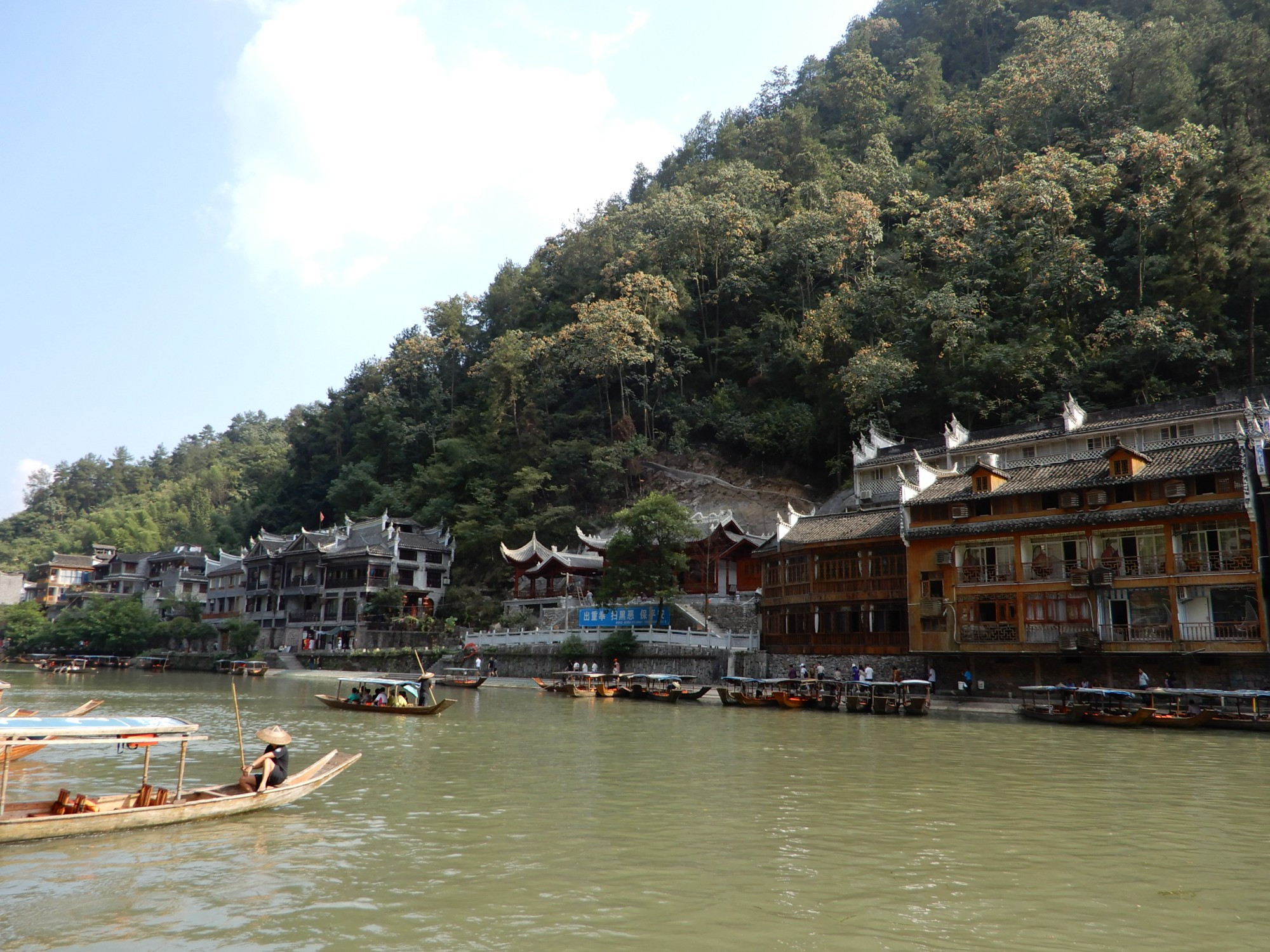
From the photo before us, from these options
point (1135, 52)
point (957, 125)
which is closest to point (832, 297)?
point (957, 125)

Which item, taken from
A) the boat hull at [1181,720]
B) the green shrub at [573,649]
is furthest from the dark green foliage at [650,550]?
the boat hull at [1181,720]

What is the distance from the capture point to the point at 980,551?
1291 inches

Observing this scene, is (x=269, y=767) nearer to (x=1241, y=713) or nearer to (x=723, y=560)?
(x=1241, y=713)

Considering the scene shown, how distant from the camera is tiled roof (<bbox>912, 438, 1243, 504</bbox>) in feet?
92.3

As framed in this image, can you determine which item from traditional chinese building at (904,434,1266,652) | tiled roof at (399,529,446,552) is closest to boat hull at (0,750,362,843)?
traditional chinese building at (904,434,1266,652)

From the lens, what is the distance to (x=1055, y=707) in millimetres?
→ 27438

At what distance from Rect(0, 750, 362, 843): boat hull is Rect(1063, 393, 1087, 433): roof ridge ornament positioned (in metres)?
36.1

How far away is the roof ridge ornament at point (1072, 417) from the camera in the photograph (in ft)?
131

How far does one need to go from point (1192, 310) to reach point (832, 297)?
19549mm

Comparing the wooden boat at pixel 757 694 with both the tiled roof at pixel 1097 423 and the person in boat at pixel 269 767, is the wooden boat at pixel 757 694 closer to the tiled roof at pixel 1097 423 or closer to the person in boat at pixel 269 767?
the tiled roof at pixel 1097 423

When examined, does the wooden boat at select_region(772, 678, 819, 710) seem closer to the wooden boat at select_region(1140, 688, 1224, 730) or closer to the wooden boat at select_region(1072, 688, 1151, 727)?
the wooden boat at select_region(1072, 688, 1151, 727)

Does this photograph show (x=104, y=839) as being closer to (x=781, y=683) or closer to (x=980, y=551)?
(x=781, y=683)

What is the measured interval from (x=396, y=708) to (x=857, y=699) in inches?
611

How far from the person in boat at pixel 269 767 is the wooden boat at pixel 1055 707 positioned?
22.1m
